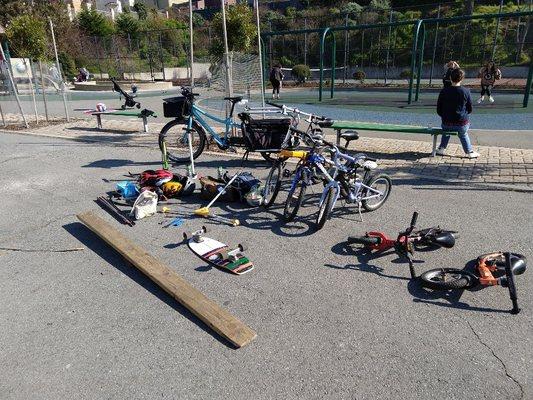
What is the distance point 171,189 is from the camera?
231 inches

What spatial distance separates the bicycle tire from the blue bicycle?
9.19ft

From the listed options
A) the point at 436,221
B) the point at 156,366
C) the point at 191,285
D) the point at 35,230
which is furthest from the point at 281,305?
the point at 35,230

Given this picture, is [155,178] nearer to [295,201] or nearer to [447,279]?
[295,201]

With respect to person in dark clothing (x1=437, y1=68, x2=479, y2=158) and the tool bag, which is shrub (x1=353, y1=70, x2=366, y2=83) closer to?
person in dark clothing (x1=437, y1=68, x2=479, y2=158)

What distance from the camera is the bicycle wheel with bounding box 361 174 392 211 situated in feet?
17.4

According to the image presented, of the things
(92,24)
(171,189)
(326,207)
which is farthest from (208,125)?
(92,24)

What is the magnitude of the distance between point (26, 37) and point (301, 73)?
17.0 m

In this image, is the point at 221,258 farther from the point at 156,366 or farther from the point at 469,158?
the point at 469,158

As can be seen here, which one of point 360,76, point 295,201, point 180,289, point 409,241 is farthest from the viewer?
point 360,76

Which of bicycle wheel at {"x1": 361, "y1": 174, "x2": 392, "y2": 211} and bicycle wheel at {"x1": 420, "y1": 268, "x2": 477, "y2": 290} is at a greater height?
bicycle wheel at {"x1": 361, "y1": 174, "x2": 392, "y2": 211}

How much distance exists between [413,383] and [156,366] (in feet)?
5.49

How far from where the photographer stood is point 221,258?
418cm

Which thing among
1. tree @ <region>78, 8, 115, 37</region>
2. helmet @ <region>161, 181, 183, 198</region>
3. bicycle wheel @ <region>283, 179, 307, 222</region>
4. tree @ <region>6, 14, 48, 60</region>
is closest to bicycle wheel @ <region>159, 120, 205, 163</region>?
helmet @ <region>161, 181, 183, 198</region>

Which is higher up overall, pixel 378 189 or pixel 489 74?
pixel 489 74
